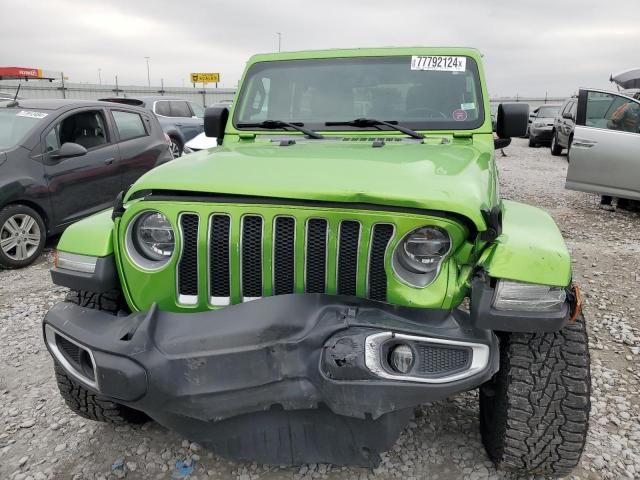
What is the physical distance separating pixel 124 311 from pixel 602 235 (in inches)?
237

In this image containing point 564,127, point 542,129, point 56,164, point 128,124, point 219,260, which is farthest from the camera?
point 542,129

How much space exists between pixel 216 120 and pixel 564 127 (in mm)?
12512

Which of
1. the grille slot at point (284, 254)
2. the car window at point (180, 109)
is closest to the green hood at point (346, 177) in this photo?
the grille slot at point (284, 254)

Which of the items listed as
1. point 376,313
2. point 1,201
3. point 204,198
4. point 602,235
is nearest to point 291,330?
point 376,313

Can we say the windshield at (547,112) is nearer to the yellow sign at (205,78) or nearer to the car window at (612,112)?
the car window at (612,112)

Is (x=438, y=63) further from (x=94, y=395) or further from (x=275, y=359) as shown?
(x=94, y=395)

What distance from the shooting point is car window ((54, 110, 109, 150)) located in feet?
18.6

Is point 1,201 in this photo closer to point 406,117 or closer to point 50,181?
point 50,181

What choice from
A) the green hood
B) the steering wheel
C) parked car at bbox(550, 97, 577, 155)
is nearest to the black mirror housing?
the steering wheel

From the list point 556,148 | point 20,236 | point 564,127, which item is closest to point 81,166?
point 20,236

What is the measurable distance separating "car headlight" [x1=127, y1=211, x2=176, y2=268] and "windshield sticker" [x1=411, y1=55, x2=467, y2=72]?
2.08m

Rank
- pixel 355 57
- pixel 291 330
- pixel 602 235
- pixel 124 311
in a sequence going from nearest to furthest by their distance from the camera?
pixel 291 330, pixel 124 311, pixel 355 57, pixel 602 235

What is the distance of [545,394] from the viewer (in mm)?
1992

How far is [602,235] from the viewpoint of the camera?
21.1 ft
